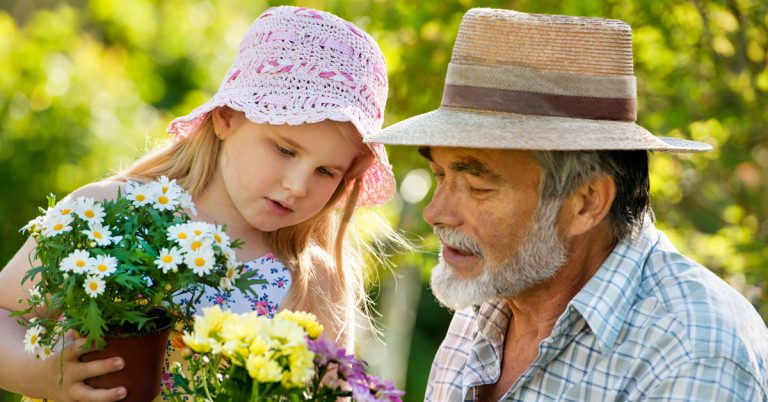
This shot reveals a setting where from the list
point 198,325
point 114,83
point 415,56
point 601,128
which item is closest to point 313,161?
point 601,128

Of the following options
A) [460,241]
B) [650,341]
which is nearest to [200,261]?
[460,241]

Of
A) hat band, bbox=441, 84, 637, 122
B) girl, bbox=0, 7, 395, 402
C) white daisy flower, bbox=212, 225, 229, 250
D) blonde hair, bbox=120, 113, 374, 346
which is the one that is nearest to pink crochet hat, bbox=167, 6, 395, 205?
girl, bbox=0, 7, 395, 402

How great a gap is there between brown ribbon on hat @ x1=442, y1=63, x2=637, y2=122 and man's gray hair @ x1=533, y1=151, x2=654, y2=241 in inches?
4.5

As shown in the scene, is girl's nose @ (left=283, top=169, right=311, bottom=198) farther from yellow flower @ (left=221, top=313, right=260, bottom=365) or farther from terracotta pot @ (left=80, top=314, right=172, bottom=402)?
yellow flower @ (left=221, top=313, right=260, bottom=365)

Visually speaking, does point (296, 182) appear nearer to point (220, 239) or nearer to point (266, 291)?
point (266, 291)

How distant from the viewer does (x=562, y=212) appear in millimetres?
2562

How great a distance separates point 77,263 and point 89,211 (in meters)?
0.16

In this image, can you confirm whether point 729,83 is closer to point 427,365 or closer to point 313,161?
point 313,161

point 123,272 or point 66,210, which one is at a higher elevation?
point 66,210

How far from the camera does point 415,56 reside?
473cm

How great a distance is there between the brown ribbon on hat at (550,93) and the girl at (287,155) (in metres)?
0.55

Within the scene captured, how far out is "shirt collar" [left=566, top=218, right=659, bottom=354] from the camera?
2408 millimetres

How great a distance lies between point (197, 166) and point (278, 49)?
506 millimetres

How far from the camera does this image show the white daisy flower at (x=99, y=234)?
2.07m
